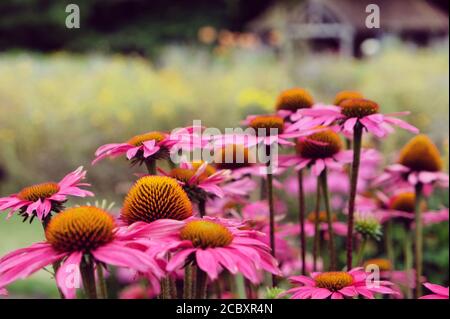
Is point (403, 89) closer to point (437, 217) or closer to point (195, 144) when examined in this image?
point (437, 217)

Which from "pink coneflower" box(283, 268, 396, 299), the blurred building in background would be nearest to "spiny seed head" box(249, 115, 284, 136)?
"pink coneflower" box(283, 268, 396, 299)

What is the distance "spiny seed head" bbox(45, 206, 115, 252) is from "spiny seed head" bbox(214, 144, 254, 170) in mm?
570

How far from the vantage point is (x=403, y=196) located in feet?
5.08

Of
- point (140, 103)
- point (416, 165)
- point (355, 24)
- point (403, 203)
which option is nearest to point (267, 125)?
point (416, 165)

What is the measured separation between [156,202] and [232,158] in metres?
0.50

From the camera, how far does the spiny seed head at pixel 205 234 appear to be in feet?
2.41

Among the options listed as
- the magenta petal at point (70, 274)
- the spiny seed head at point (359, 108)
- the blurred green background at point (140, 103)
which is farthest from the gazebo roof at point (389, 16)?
the magenta petal at point (70, 274)

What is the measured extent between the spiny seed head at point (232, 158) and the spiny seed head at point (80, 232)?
57 cm

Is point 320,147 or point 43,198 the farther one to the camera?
point 320,147

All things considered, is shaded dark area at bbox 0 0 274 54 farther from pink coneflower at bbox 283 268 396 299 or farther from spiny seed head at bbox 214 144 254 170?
pink coneflower at bbox 283 268 396 299

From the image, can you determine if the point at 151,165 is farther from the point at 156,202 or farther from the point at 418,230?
the point at 418,230

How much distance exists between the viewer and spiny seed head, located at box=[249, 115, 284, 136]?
1.10 m

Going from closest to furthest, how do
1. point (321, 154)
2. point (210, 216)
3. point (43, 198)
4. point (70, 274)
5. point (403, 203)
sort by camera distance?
point (70, 274) < point (43, 198) < point (210, 216) < point (321, 154) < point (403, 203)

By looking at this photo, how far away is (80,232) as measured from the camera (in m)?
0.72
